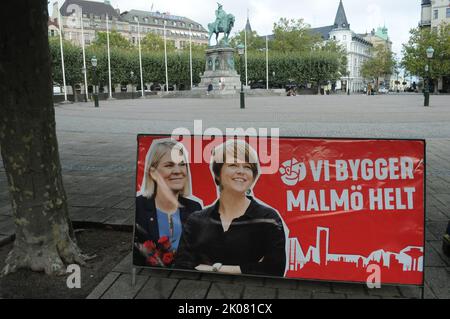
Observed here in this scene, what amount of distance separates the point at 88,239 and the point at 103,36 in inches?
3117

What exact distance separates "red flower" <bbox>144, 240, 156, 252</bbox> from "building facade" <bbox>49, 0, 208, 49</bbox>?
8486 cm

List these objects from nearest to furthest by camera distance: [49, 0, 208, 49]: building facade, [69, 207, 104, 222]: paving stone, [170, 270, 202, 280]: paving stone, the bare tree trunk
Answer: the bare tree trunk, [170, 270, 202, 280]: paving stone, [69, 207, 104, 222]: paving stone, [49, 0, 208, 49]: building facade

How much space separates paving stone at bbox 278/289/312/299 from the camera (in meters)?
3.24

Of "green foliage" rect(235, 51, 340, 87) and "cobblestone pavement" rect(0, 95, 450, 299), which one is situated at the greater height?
"green foliage" rect(235, 51, 340, 87)

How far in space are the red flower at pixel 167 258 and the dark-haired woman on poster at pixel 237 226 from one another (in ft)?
0.74

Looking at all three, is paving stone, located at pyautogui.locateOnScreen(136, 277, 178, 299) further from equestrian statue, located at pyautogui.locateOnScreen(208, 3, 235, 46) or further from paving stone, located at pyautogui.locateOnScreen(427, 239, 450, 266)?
equestrian statue, located at pyautogui.locateOnScreen(208, 3, 235, 46)

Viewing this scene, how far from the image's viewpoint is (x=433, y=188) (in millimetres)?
6387

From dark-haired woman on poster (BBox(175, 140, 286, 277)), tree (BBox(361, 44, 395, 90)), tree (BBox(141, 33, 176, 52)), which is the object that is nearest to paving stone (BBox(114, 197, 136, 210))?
dark-haired woman on poster (BBox(175, 140, 286, 277))

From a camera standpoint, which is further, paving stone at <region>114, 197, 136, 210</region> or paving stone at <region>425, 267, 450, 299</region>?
paving stone at <region>114, 197, 136, 210</region>

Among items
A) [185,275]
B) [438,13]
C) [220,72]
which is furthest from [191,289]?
[438,13]

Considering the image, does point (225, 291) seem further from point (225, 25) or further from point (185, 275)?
point (225, 25)

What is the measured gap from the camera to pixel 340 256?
3174 mm

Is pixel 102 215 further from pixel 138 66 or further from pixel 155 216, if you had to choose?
pixel 138 66

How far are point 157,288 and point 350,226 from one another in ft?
5.10
